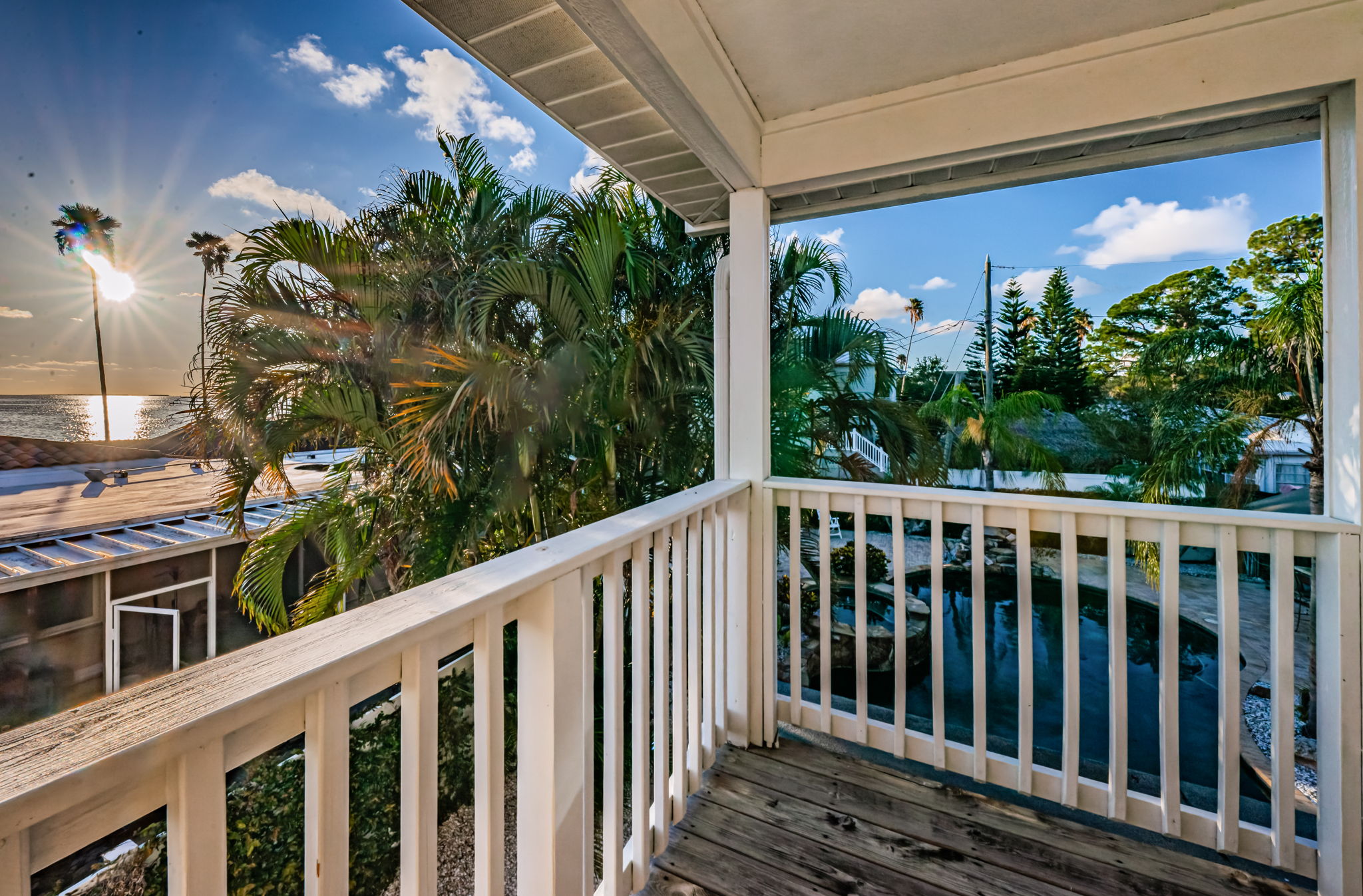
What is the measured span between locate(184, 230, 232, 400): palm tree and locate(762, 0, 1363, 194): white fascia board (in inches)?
75.1

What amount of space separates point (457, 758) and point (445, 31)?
3395mm

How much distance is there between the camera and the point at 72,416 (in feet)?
4.09

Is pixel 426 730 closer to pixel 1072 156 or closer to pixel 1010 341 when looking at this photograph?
pixel 1010 341

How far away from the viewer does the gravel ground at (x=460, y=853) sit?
2.78 metres

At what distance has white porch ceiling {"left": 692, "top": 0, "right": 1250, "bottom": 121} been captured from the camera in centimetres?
145

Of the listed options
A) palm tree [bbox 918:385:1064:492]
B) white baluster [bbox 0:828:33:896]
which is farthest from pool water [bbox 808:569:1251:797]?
white baluster [bbox 0:828:33:896]

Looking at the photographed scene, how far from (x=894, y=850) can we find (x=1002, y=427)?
1.36m

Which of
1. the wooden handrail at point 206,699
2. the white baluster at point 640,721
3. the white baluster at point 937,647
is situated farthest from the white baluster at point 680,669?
the white baluster at point 937,647

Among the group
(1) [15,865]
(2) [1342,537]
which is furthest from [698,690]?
(2) [1342,537]

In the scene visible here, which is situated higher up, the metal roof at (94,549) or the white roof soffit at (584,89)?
the white roof soffit at (584,89)

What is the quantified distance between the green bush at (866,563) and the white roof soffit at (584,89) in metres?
1.40

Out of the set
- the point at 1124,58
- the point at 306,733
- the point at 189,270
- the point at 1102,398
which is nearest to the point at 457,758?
the point at 189,270

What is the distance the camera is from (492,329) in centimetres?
321

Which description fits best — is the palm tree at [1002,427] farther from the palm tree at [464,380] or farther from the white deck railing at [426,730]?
the palm tree at [464,380]
